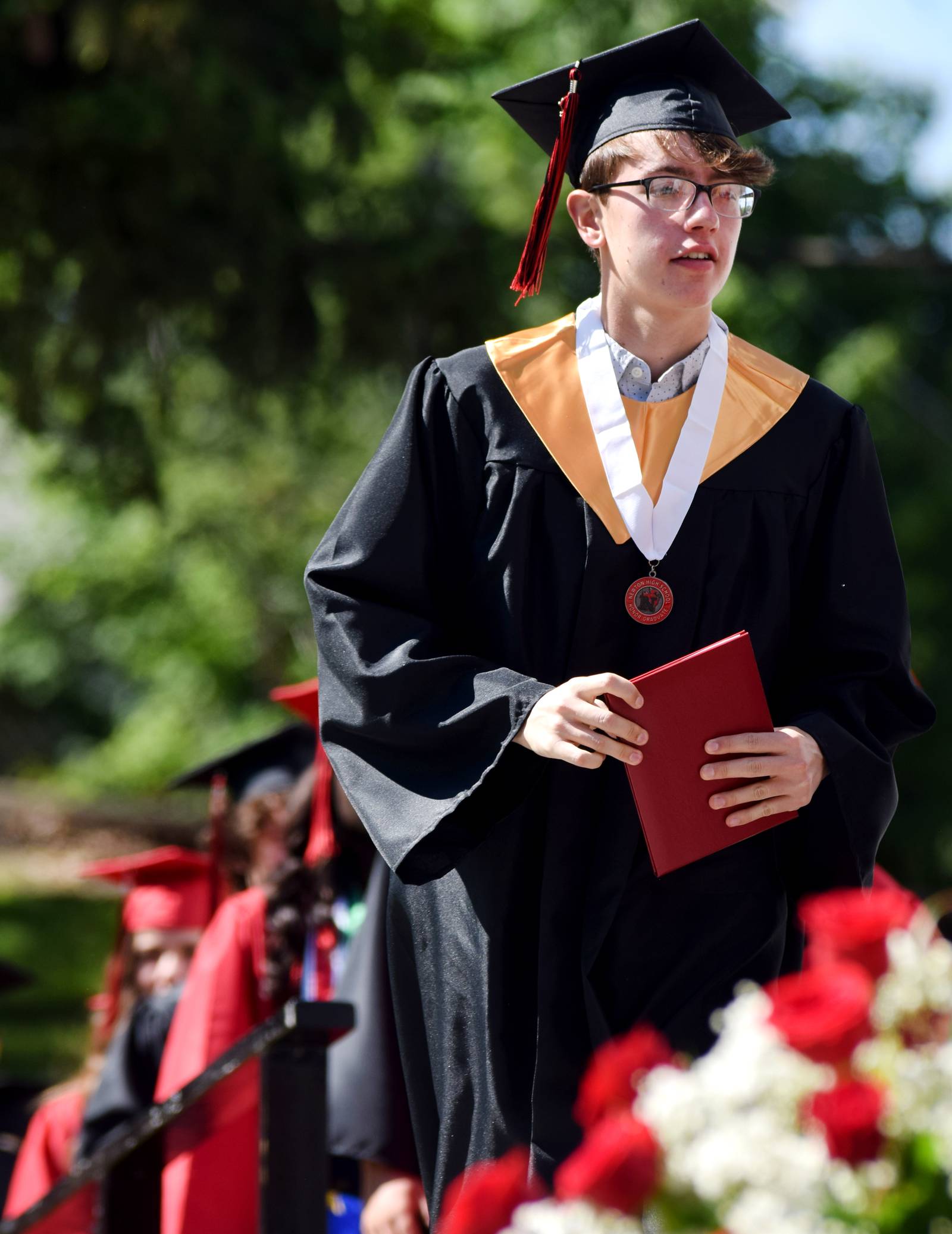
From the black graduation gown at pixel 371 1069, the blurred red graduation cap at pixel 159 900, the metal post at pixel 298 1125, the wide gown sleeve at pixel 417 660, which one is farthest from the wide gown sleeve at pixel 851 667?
the blurred red graduation cap at pixel 159 900

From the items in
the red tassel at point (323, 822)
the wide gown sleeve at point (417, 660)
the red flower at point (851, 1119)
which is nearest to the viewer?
the red flower at point (851, 1119)

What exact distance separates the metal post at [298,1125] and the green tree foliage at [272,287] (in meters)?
5.90

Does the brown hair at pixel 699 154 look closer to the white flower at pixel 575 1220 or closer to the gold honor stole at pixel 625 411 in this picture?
the gold honor stole at pixel 625 411

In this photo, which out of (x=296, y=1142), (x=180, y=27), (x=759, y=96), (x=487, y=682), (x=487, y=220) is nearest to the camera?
(x=296, y=1142)

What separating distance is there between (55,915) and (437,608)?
13474mm

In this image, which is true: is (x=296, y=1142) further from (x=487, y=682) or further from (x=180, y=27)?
(x=180, y=27)

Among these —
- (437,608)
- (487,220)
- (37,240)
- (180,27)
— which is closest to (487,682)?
(437,608)

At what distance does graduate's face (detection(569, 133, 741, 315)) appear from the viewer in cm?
228

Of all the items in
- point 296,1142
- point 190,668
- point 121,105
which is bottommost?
point 190,668

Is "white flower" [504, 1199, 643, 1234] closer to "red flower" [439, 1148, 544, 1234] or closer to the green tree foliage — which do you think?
"red flower" [439, 1148, 544, 1234]

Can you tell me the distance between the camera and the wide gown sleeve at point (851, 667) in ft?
7.33

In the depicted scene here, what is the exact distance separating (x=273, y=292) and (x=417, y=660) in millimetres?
6381

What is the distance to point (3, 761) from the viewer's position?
24109 mm

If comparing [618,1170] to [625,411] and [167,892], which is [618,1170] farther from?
[167,892]
